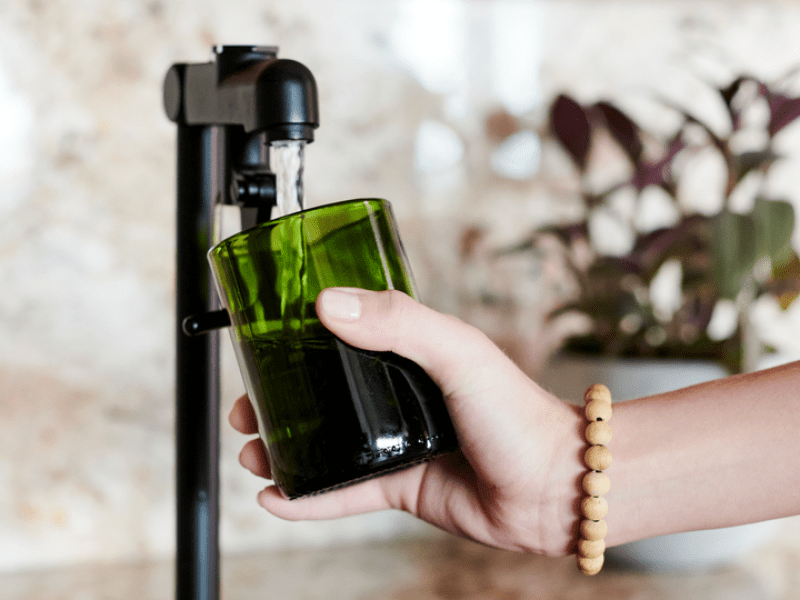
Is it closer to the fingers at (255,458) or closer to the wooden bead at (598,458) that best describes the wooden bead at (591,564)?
the wooden bead at (598,458)

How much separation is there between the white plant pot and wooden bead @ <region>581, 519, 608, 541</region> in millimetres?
357

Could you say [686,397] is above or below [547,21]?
below

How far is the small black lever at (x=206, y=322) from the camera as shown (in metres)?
0.38

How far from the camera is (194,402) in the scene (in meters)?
0.45

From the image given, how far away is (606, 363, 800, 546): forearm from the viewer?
0.44m

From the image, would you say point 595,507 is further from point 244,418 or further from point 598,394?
point 244,418

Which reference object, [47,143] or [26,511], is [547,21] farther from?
[26,511]

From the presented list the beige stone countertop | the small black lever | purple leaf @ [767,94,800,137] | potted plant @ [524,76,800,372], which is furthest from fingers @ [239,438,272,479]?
purple leaf @ [767,94,800,137]

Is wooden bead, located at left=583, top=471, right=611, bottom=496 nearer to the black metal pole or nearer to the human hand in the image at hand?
the human hand

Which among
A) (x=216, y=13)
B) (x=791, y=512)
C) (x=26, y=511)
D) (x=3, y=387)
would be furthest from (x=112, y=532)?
(x=791, y=512)

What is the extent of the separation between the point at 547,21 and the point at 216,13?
42 centimetres

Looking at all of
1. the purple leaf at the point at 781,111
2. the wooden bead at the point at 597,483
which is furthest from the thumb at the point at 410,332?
the purple leaf at the point at 781,111

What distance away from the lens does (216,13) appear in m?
0.86

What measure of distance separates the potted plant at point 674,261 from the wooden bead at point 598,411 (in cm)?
37
